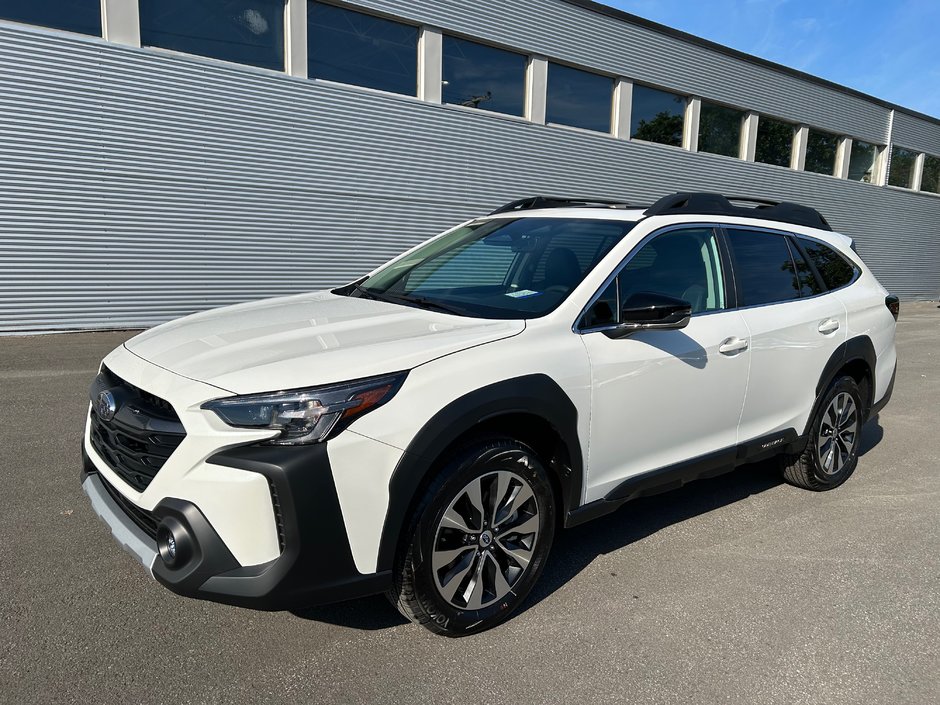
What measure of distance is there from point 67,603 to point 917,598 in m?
3.70

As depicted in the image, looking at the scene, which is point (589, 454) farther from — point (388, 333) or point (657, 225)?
point (657, 225)

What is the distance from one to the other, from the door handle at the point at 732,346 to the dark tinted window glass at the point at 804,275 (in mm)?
899

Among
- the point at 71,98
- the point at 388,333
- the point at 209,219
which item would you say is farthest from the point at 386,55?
the point at 388,333

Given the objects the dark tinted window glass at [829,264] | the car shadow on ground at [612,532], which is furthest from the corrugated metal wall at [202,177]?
the dark tinted window glass at [829,264]

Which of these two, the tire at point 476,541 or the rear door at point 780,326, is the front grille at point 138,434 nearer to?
the tire at point 476,541

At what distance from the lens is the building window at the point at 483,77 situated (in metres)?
12.6

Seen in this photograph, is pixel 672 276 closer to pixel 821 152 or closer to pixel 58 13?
pixel 58 13

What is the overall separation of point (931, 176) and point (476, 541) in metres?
28.7

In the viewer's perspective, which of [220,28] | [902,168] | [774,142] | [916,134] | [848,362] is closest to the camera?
[848,362]

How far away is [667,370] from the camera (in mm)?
3270

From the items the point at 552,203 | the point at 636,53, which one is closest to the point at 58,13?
the point at 552,203

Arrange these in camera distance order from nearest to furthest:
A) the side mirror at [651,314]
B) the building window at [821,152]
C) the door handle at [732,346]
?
the side mirror at [651,314], the door handle at [732,346], the building window at [821,152]

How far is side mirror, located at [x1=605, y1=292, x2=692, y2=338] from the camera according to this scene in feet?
9.99

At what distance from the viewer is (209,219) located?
34.7ft
